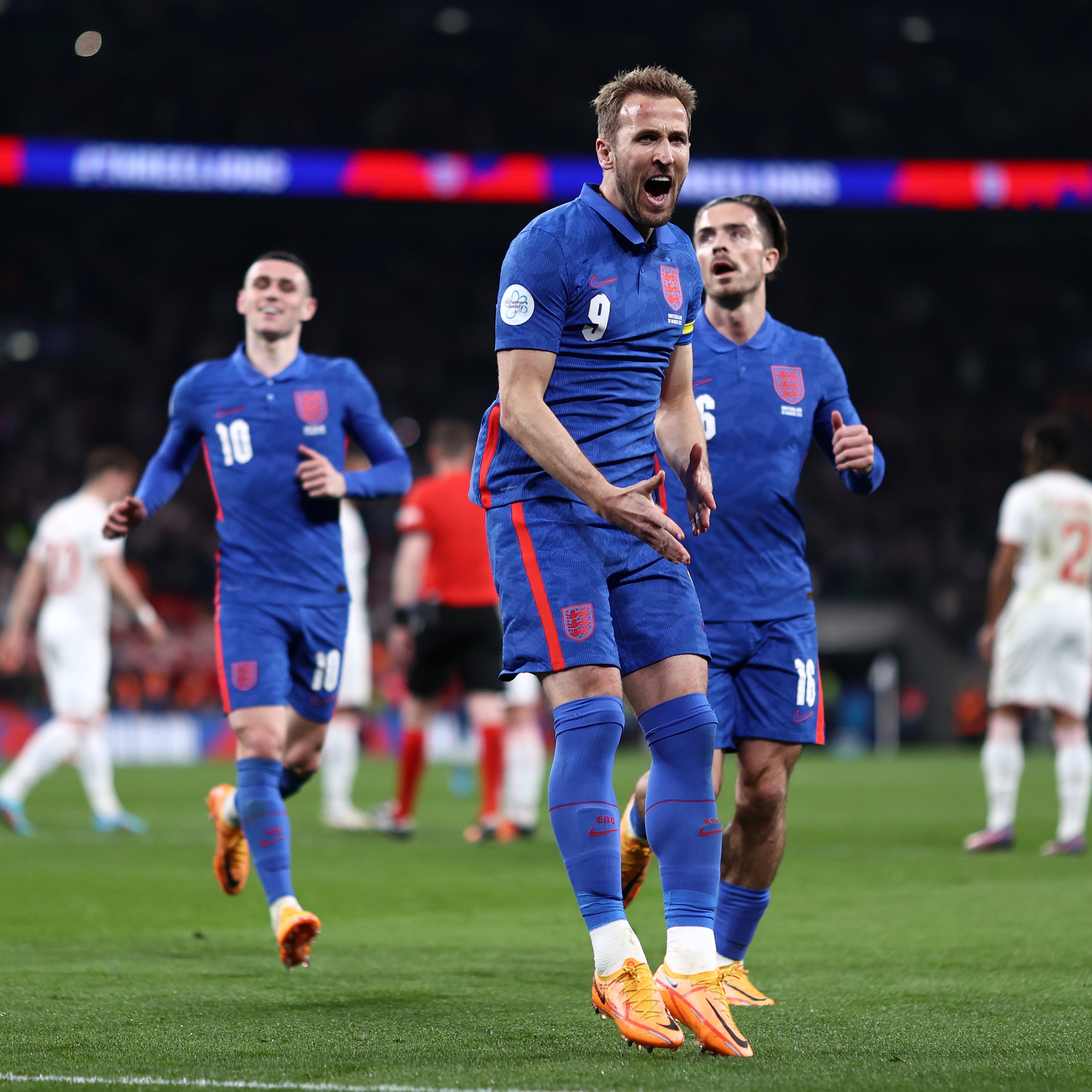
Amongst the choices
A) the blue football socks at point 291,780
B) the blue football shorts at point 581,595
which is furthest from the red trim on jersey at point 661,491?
the blue football socks at point 291,780

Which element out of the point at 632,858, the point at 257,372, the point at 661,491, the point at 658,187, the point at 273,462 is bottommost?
the point at 632,858

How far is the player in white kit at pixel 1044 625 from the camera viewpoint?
897 centimetres

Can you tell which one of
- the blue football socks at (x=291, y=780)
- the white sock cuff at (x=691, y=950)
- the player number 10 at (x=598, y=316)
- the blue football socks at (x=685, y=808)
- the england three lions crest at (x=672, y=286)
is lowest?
the white sock cuff at (x=691, y=950)

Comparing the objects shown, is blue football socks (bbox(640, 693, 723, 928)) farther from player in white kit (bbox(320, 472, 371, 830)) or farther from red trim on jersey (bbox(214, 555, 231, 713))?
player in white kit (bbox(320, 472, 371, 830))

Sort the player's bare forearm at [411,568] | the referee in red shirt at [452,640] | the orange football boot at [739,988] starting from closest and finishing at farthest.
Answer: the orange football boot at [739,988], the referee in red shirt at [452,640], the player's bare forearm at [411,568]

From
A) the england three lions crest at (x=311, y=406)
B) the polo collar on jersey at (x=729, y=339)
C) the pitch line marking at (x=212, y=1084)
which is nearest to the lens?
the pitch line marking at (x=212, y=1084)

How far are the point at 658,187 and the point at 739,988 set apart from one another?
2.21 m

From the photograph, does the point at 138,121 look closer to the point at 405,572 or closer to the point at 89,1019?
the point at 405,572

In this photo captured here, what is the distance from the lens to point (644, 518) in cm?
355

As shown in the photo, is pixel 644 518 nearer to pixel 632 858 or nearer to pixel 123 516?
pixel 632 858

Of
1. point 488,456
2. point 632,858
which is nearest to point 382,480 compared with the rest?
point 632,858

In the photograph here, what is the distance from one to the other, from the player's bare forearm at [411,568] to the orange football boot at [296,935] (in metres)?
5.34

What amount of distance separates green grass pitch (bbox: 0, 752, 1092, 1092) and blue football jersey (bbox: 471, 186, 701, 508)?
1.36m

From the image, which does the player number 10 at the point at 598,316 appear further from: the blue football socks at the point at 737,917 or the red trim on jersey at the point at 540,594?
the blue football socks at the point at 737,917
